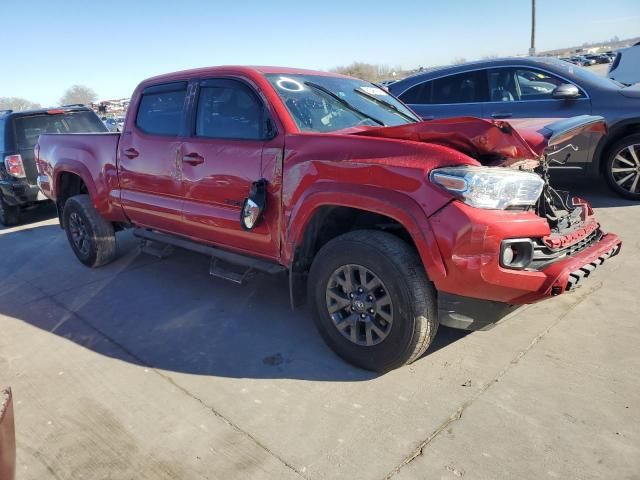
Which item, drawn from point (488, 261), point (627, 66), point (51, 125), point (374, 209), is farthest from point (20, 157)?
point (627, 66)

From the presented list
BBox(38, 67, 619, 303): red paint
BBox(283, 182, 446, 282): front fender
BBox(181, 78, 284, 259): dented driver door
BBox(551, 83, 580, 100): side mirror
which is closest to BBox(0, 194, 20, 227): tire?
BBox(38, 67, 619, 303): red paint

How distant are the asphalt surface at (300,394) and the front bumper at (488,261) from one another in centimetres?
60

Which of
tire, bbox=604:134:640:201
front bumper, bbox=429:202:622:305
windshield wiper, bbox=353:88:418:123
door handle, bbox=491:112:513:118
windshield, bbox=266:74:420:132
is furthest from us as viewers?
door handle, bbox=491:112:513:118

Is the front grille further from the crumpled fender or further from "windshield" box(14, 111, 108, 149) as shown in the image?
"windshield" box(14, 111, 108, 149)

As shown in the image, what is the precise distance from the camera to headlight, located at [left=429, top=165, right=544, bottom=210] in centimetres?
247

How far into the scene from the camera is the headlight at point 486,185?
8.11 ft

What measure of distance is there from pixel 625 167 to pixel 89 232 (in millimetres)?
6085

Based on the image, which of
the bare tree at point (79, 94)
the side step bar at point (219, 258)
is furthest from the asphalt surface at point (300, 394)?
the bare tree at point (79, 94)

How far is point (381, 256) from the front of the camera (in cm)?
275

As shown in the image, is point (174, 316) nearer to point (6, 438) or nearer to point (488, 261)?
point (6, 438)

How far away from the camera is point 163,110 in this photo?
4.34 metres

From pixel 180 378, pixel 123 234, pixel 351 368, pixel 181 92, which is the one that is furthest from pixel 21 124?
pixel 351 368

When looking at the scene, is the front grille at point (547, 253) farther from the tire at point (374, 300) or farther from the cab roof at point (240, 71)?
the cab roof at point (240, 71)

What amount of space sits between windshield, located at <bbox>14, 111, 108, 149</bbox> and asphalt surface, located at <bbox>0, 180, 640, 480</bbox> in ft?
14.5
